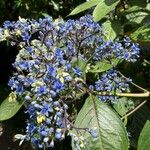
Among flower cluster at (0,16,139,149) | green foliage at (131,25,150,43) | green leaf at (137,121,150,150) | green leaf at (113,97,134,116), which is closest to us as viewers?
flower cluster at (0,16,139,149)

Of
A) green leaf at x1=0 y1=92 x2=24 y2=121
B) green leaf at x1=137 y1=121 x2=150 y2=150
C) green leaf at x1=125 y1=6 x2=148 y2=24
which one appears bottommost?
green leaf at x1=137 y1=121 x2=150 y2=150

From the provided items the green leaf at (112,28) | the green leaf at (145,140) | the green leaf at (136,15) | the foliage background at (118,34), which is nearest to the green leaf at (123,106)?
the foliage background at (118,34)

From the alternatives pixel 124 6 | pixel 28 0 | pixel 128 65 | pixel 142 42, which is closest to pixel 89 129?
pixel 142 42

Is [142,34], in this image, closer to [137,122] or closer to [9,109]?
[137,122]

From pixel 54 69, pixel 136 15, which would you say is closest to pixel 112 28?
pixel 136 15

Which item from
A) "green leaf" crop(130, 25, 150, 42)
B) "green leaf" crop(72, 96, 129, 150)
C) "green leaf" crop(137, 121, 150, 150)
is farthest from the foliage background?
"green leaf" crop(72, 96, 129, 150)

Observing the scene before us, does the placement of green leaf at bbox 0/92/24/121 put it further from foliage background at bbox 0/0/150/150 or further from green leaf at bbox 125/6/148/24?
green leaf at bbox 125/6/148/24
